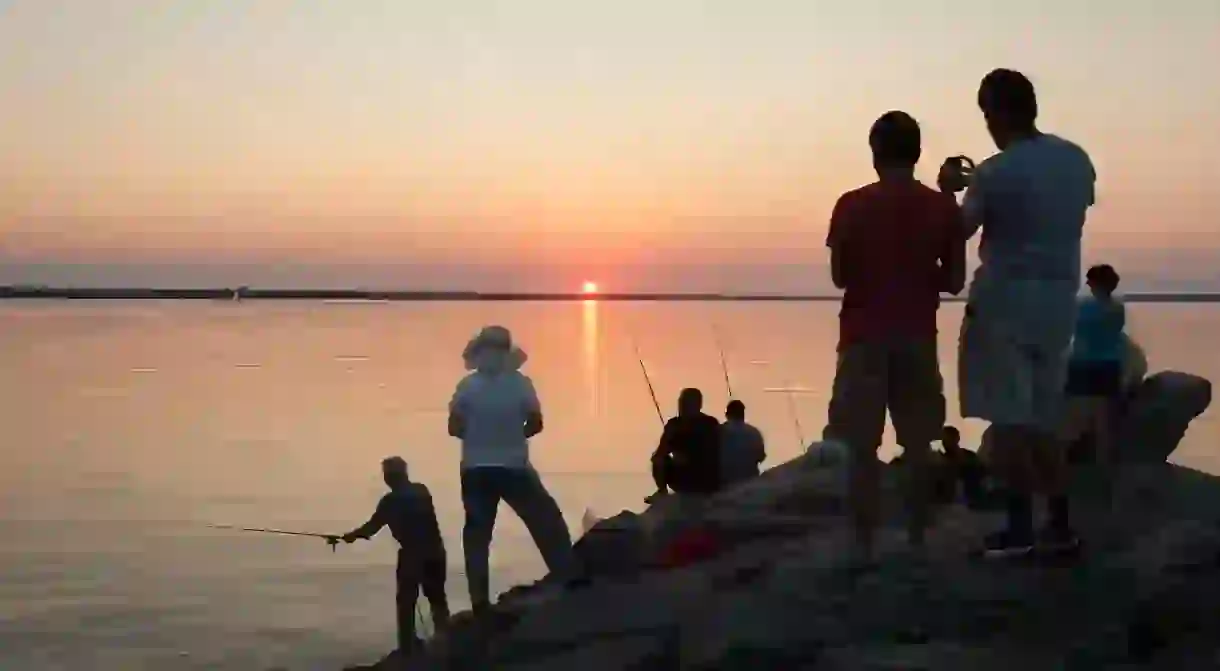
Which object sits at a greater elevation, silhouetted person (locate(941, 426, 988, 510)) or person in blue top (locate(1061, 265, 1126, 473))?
person in blue top (locate(1061, 265, 1126, 473))

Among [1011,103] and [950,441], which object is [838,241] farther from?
[950,441]

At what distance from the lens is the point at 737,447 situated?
1323 centimetres

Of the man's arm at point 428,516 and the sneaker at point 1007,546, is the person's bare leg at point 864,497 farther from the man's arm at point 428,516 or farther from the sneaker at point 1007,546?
the man's arm at point 428,516

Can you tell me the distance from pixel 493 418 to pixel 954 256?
300 cm

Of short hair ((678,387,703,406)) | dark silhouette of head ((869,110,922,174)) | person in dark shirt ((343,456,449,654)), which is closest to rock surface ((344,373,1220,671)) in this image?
person in dark shirt ((343,456,449,654))

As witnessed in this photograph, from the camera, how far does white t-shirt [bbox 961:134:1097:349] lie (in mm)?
5934

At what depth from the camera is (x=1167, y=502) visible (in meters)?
9.20

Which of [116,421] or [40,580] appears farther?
[116,421]

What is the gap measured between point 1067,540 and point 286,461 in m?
26.6

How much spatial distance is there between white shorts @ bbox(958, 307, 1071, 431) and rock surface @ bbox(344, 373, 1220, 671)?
72 cm

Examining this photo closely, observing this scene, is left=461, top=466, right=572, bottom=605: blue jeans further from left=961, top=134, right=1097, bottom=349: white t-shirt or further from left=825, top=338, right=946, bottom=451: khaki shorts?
left=961, top=134, right=1097, bottom=349: white t-shirt

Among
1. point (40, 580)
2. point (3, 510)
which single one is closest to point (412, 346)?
point (3, 510)

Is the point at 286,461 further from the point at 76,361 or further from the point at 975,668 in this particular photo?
the point at 76,361

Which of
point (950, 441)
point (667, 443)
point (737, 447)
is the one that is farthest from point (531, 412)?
point (737, 447)
